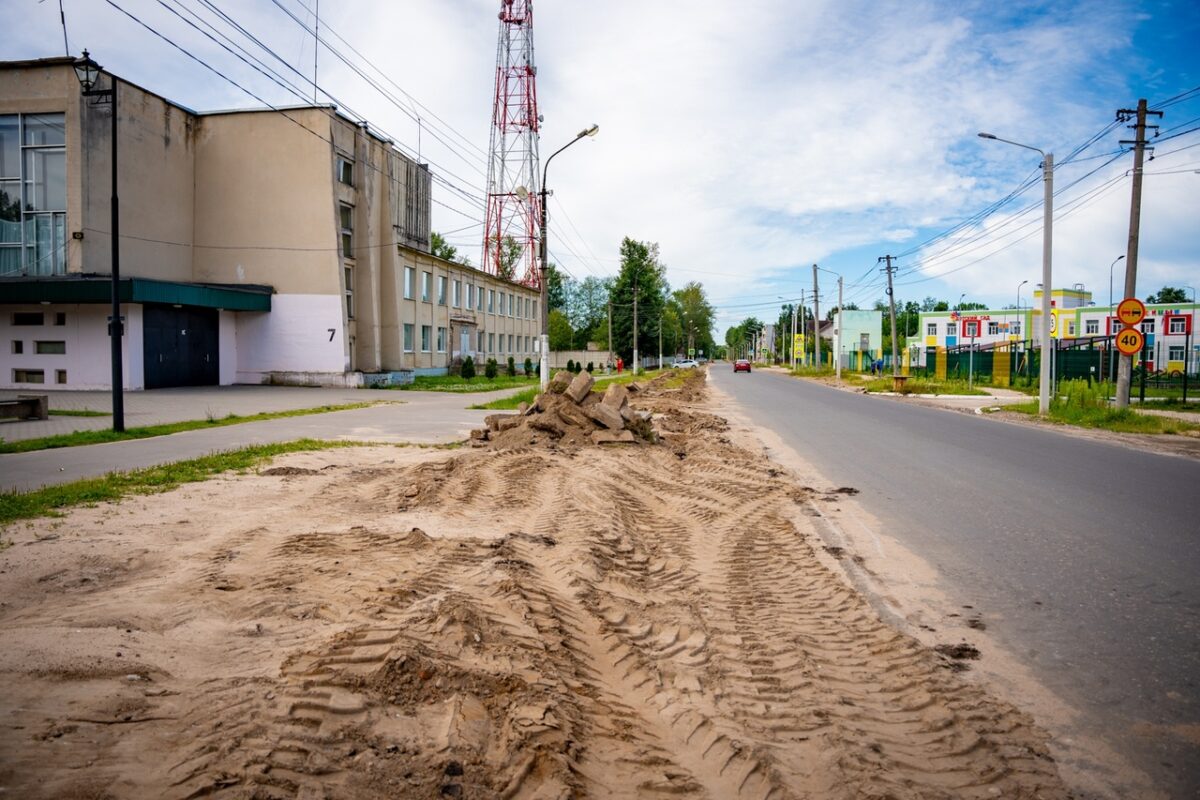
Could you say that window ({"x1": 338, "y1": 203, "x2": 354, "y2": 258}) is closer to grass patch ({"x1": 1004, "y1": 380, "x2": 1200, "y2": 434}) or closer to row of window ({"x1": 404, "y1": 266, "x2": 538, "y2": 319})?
row of window ({"x1": 404, "y1": 266, "x2": 538, "y2": 319})

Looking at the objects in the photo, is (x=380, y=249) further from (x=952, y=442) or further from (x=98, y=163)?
(x=952, y=442)

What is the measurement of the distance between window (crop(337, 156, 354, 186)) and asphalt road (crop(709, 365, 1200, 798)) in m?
31.1

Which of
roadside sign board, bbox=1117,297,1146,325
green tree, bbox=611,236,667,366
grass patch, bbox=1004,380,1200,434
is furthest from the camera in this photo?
green tree, bbox=611,236,667,366

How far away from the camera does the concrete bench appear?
1761 centimetres

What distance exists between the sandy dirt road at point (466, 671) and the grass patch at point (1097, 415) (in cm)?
1559

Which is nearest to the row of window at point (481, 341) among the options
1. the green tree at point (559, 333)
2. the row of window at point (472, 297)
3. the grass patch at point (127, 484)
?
the row of window at point (472, 297)

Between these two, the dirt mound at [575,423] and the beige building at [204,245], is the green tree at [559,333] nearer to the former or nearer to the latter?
the beige building at [204,245]

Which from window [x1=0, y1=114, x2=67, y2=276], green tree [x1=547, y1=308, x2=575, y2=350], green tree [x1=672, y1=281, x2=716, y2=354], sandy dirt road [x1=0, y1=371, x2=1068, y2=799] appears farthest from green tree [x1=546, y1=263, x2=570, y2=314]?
sandy dirt road [x1=0, y1=371, x2=1068, y2=799]

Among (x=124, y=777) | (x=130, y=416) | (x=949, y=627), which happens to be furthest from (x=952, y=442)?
(x=130, y=416)

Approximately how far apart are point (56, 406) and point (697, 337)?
139801mm

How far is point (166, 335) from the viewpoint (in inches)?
1212

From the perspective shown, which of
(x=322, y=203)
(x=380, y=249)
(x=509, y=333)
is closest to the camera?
(x=322, y=203)

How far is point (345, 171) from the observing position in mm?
37812

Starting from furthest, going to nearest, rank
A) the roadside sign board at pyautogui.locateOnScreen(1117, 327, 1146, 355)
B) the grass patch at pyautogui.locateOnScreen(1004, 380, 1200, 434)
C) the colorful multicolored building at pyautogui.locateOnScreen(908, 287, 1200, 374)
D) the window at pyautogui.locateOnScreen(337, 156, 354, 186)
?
the colorful multicolored building at pyautogui.locateOnScreen(908, 287, 1200, 374) → the window at pyautogui.locateOnScreen(337, 156, 354, 186) → the roadside sign board at pyautogui.locateOnScreen(1117, 327, 1146, 355) → the grass patch at pyautogui.locateOnScreen(1004, 380, 1200, 434)
